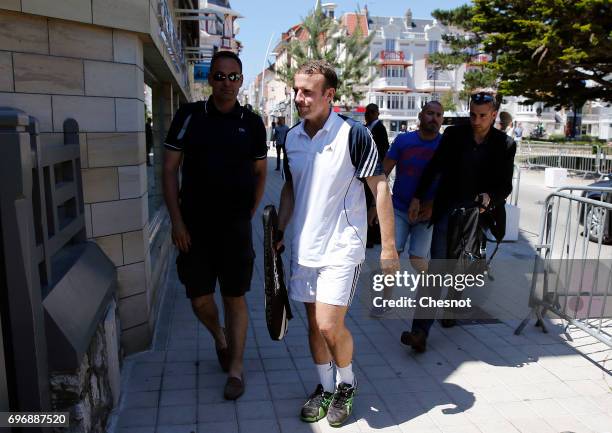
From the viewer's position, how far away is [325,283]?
3236 mm

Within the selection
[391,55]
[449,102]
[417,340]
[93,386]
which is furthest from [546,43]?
[391,55]

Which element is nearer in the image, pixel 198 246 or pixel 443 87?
pixel 198 246

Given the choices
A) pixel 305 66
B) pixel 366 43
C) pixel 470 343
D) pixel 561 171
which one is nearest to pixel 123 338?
pixel 305 66

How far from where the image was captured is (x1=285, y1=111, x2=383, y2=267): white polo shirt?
319cm

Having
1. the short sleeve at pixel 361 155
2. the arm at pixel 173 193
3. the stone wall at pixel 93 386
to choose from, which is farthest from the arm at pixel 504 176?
the stone wall at pixel 93 386

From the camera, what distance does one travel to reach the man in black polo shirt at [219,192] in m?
3.66

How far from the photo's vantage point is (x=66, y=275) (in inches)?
115

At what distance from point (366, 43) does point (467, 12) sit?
1001cm

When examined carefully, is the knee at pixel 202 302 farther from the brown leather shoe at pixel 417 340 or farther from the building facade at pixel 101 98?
the brown leather shoe at pixel 417 340

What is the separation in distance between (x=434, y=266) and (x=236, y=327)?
5.93 feet

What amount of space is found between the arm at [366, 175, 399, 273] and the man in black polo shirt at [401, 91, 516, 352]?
1.49 meters

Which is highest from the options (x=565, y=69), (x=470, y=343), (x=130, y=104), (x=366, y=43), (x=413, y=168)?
(x=366, y=43)

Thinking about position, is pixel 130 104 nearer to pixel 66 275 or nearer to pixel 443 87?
pixel 66 275

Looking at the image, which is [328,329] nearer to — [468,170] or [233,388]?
[233,388]
